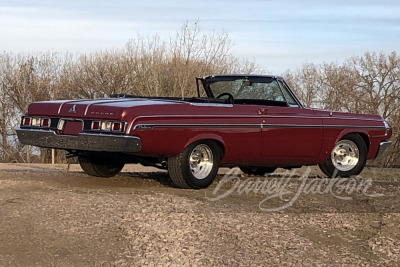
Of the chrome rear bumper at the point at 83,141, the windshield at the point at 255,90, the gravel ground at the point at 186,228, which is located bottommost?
the gravel ground at the point at 186,228

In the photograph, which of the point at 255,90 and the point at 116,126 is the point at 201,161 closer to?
the point at 116,126

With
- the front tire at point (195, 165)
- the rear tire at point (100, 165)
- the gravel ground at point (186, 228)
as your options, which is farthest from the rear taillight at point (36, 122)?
the front tire at point (195, 165)

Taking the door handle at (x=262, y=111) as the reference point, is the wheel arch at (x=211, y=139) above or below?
below

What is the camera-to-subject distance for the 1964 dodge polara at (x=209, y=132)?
715 cm

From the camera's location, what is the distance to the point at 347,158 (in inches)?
384

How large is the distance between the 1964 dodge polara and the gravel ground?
553 millimetres

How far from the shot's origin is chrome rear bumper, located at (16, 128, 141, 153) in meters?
6.96

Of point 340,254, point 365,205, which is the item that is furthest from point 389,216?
point 340,254

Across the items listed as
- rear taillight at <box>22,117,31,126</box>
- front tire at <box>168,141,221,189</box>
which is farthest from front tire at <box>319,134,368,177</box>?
rear taillight at <box>22,117,31,126</box>

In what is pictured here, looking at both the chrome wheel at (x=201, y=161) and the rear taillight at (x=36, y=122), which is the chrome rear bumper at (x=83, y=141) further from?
the chrome wheel at (x=201, y=161)

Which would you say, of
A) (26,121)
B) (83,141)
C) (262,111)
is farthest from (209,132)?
(26,121)

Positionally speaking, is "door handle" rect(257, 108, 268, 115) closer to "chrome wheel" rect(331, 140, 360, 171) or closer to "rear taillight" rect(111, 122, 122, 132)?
"chrome wheel" rect(331, 140, 360, 171)

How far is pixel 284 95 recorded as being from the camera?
29.5 ft

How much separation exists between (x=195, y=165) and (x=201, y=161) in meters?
0.10
